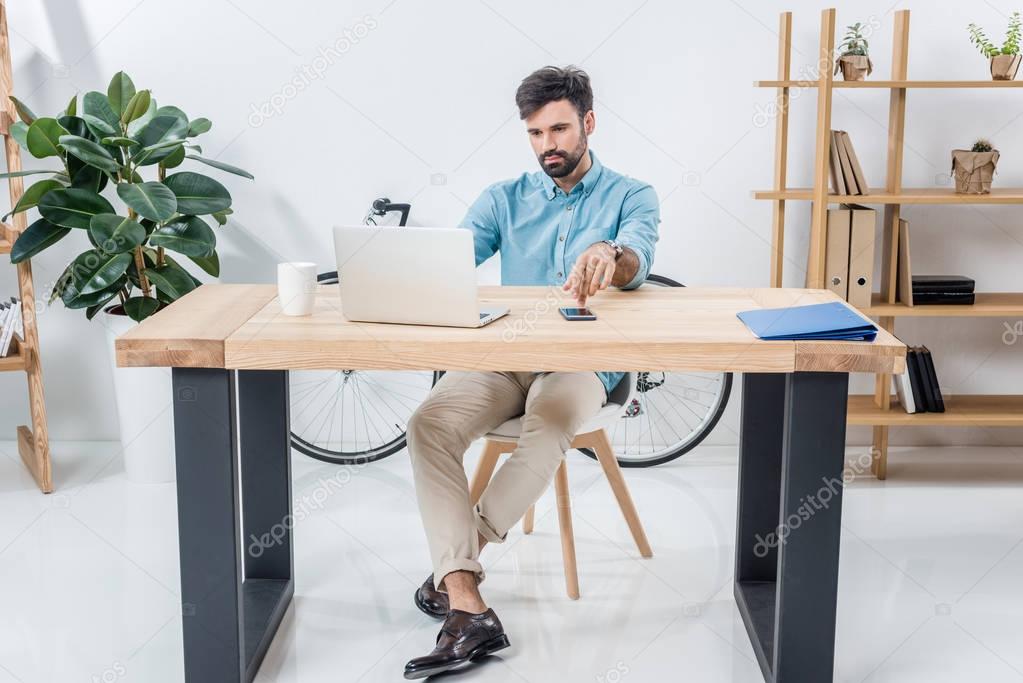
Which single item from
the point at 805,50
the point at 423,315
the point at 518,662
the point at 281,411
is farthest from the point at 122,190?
the point at 805,50

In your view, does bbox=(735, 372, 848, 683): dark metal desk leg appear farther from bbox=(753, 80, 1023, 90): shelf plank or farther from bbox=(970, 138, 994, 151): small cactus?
bbox=(970, 138, 994, 151): small cactus

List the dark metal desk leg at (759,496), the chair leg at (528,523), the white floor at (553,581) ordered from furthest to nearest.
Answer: the chair leg at (528,523)
the dark metal desk leg at (759,496)
the white floor at (553,581)

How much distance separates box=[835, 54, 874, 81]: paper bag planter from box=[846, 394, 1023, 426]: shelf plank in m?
1.01

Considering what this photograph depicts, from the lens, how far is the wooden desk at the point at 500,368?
183cm

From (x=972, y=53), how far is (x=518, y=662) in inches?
96.9

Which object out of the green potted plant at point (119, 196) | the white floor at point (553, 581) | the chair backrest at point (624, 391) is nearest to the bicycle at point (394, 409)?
the white floor at point (553, 581)

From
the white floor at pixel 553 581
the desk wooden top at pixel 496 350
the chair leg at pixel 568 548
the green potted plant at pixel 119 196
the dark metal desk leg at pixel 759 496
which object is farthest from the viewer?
the green potted plant at pixel 119 196

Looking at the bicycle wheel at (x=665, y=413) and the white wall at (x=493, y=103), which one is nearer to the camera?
the white wall at (x=493, y=103)

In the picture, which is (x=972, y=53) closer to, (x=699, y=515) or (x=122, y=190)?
(x=699, y=515)

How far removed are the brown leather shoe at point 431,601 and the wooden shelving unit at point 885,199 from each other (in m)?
1.47

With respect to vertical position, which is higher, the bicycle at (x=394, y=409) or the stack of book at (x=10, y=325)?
the stack of book at (x=10, y=325)

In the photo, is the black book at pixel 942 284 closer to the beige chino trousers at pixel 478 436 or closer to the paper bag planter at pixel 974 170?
the paper bag planter at pixel 974 170

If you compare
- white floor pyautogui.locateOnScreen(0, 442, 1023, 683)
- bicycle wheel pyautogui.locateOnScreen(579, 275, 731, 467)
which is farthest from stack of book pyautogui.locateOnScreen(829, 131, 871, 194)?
white floor pyautogui.locateOnScreen(0, 442, 1023, 683)

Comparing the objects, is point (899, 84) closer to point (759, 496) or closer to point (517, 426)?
point (759, 496)
